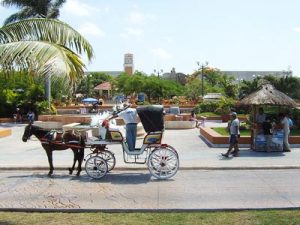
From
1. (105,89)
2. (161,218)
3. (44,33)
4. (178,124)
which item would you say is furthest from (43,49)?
(105,89)

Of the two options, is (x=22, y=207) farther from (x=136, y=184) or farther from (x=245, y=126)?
(x=245, y=126)

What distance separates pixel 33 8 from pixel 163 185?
108 feet

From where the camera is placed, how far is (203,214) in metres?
9.20

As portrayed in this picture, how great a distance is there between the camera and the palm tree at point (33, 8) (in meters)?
41.2

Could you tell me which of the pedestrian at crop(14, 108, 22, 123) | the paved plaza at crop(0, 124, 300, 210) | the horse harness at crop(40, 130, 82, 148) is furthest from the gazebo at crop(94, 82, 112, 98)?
the horse harness at crop(40, 130, 82, 148)

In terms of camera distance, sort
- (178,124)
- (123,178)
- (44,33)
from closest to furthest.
A: (44,33) → (123,178) → (178,124)

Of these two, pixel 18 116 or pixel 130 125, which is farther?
pixel 18 116

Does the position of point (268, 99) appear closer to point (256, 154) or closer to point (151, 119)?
point (256, 154)

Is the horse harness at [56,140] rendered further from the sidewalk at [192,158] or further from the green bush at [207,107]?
the green bush at [207,107]

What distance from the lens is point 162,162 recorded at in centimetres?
1307

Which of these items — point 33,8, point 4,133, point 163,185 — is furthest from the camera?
point 33,8

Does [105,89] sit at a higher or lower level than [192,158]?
higher

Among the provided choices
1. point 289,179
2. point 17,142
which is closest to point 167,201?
point 289,179

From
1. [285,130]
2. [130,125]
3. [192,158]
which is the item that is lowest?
[192,158]
